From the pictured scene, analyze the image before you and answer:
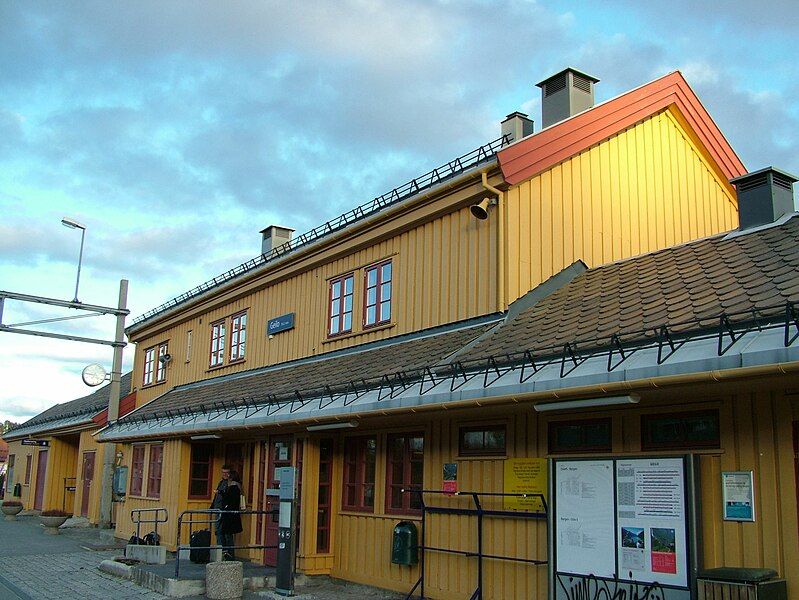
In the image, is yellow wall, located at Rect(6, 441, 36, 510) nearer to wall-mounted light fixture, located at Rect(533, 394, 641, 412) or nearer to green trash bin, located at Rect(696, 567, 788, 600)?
wall-mounted light fixture, located at Rect(533, 394, 641, 412)

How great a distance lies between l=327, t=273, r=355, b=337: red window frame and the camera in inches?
627

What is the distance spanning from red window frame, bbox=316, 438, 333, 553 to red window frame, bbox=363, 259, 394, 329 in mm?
2300

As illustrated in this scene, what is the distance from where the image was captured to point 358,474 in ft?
45.6

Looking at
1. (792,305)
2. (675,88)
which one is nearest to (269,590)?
(792,305)

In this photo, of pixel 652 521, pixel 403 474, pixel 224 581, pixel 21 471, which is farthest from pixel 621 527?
pixel 21 471

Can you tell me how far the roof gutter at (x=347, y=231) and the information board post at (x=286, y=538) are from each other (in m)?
4.73

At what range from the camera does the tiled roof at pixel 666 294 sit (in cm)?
828

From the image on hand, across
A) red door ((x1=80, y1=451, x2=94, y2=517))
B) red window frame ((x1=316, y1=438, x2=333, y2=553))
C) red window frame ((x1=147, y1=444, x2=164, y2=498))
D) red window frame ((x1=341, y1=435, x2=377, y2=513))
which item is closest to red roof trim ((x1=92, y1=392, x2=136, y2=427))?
red door ((x1=80, y1=451, x2=94, y2=517))

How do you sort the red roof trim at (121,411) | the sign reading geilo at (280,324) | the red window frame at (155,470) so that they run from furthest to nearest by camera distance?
the red roof trim at (121,411) → the red window frame at (155,470) → the sign reading geilo at (280,324)

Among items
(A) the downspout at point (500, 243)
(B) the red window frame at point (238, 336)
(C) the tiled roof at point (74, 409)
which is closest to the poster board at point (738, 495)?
(A) the downspout at point (500, 243)

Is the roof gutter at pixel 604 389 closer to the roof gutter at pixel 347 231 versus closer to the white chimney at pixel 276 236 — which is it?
the roof gutter at pixel 347 231

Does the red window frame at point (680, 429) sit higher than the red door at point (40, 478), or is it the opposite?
the red window frame at point (680, 429)

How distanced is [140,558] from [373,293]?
668cm

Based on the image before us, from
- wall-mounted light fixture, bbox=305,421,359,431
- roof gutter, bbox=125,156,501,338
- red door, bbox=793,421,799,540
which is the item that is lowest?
red door, bbox=793,421,799,540
